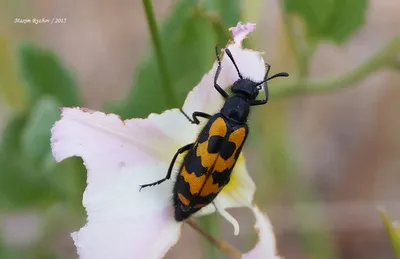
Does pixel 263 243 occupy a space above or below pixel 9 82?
below

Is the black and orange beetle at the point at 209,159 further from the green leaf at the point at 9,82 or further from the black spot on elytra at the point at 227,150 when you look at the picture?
the green leaf at the point at 9,82

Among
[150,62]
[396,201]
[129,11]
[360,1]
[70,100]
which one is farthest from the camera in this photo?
[129,11]

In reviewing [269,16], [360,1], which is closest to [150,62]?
[360,1]

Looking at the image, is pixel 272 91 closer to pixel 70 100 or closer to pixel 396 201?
pixel 70 100

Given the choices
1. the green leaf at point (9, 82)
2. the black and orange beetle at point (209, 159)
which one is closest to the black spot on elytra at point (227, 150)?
the black and orange beetle at point (209, 159)

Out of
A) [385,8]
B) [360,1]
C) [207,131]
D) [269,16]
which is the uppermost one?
[385,8]

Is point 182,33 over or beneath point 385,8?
beneath

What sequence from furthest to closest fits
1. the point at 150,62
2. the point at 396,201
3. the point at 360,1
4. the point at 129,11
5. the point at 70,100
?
the point at 129,11 → the point at 396,201 → the point at 70,100 → the point at 150,62 → the point at 360,1

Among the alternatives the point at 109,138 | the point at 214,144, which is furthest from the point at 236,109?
the point at 109,138

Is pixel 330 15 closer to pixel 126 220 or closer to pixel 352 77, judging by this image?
pixel 352 77
